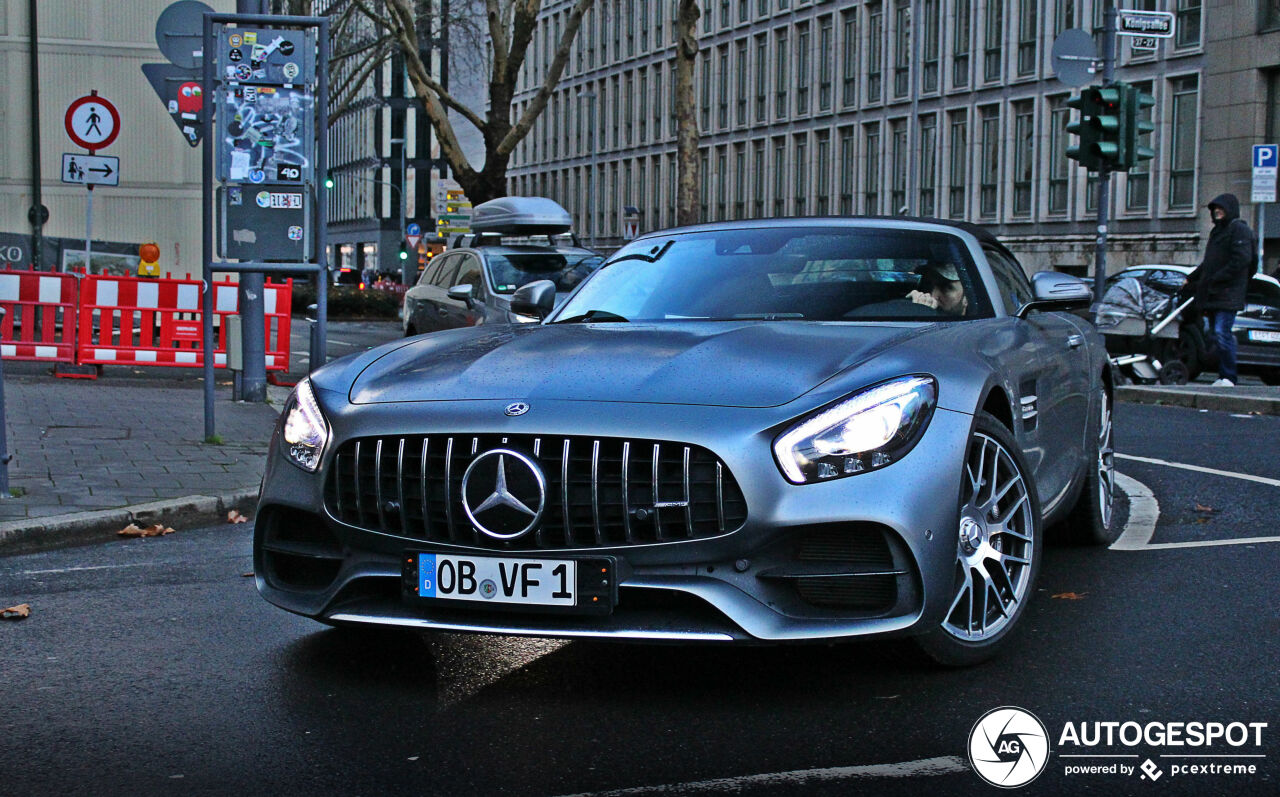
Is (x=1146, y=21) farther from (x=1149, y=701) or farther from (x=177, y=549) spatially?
(x=1149, y=701)

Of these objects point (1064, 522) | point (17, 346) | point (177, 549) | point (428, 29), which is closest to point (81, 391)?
point (17, 346)

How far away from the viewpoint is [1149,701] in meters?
4.18

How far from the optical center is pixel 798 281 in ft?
18.5

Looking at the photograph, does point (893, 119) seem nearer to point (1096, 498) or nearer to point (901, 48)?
point (901, 48)

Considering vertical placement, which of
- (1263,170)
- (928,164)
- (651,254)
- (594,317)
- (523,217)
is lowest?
(594,317)

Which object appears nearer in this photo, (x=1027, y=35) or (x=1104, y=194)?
(x=1104, y=194)

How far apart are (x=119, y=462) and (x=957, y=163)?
3951cm

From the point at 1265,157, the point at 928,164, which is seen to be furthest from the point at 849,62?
the point at 1265,157

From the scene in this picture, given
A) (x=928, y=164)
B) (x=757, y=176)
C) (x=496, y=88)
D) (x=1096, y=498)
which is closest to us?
(x=1096, y=498)

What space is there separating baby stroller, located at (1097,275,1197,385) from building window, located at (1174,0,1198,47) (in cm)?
2057

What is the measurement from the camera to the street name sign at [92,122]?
14.4 meters

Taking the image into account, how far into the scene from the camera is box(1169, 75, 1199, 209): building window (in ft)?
122

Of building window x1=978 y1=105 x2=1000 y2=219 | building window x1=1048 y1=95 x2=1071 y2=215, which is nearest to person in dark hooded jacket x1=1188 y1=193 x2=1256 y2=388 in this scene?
building window x1=1048 y1=95 x2=1071 y2=215
